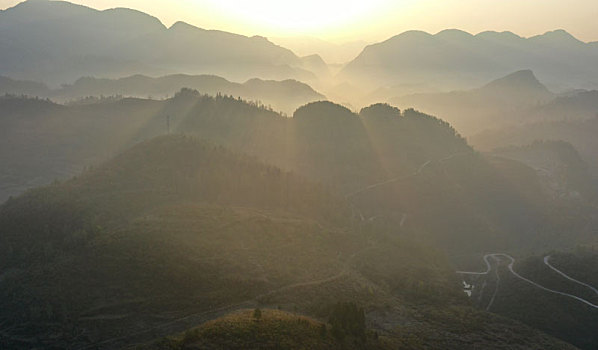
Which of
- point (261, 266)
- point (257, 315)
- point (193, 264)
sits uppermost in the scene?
point (257, 315)

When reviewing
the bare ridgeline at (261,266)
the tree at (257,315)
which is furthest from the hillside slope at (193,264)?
the tree at (257,315)

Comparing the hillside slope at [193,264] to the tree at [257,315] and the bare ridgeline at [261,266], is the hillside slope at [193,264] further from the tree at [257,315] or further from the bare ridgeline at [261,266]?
the tree at [257,315]

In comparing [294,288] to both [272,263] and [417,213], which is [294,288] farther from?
[417,213]

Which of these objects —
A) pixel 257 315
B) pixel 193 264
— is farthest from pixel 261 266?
pixel 257 315

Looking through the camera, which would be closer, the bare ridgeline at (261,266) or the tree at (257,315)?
the tree at (257,315)

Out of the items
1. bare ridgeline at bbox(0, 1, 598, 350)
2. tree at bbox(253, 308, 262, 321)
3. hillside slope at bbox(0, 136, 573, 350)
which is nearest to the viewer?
tree at bbox(253, 308, 262, 321)

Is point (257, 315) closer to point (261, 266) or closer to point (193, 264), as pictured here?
point (193, 264)

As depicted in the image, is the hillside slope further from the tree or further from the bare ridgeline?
the tree

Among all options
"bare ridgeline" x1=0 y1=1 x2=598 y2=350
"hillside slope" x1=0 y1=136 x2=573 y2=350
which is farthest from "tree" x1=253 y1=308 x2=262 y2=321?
"hillside slope" x1=0 y1=136 x2=573 y2=350

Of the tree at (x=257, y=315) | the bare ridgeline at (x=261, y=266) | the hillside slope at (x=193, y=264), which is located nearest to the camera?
the tree at (x=257, y=315)

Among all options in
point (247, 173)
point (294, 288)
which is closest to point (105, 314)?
point (294, 288)

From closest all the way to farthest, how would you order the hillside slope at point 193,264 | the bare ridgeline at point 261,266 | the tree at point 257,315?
the tree at point 257,315 < the bare ridgeline at point 261,266 < the hillside slope at point 193,264
